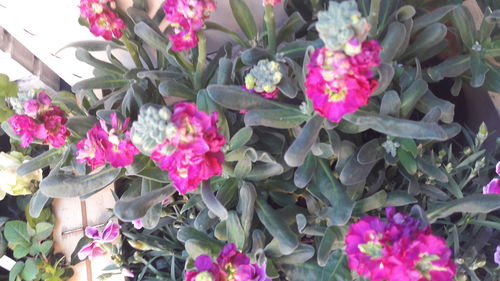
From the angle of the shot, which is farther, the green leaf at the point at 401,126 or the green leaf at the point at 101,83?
the green leaf at the point at 101,83

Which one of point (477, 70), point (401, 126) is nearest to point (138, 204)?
point (401, 126)

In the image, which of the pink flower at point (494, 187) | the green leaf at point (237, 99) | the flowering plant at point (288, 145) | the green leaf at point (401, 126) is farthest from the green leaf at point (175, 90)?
the pink flower at point (494, 187)

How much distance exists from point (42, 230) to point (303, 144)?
0.76 metres

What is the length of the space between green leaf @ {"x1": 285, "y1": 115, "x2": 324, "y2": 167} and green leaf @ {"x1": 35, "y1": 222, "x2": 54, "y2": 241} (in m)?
Result: 0.72

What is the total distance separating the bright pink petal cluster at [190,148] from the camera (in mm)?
565

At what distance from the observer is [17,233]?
1118 millimetres

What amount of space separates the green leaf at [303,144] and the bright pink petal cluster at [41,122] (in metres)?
0.42

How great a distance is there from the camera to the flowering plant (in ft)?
1.93

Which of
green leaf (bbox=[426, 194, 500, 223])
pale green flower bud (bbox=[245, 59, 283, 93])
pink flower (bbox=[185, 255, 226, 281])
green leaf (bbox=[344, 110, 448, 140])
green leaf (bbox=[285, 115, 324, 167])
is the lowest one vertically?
pink flower (bbox=[185, 255, 226, 281])

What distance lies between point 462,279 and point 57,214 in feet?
3.08

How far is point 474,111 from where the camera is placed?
42.7 inches

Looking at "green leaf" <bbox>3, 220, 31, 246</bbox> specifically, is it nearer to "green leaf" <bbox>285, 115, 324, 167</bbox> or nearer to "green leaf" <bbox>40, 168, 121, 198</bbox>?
"green leaf" <bbox>40, 168, 121, 198</bbox>

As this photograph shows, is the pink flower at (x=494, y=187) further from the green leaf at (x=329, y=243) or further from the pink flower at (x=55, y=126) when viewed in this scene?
the pink flower at (x=55, y=126)

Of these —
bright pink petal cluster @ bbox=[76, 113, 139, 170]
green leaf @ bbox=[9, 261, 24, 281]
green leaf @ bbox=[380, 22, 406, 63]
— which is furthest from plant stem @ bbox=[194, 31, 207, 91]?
green leaf @ bbox=[9, 261, 24, 281]
